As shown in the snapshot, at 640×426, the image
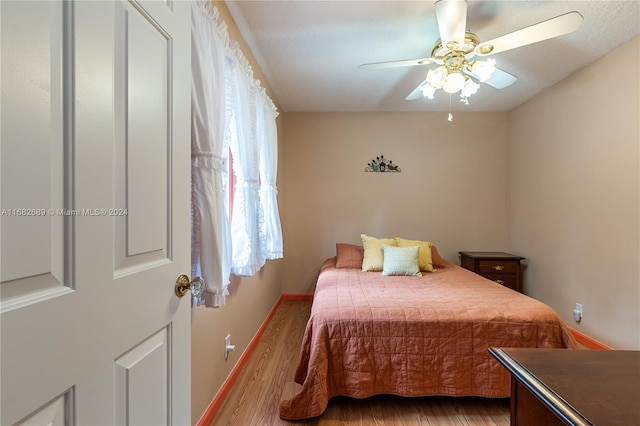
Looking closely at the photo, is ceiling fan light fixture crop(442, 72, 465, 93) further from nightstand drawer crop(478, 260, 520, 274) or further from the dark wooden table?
nightstand drawer crop(478, 260, 520, 274)

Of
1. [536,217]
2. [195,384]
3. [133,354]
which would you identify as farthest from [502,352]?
[536,217]

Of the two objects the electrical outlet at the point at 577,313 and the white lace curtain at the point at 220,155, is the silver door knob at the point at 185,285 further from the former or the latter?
the electrical outlet at the point at 577,313

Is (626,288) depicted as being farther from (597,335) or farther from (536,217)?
(536,217)

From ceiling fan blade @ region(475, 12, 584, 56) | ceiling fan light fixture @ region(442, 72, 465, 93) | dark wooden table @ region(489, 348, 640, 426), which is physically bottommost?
Result: dark wooden table @ region(489, 348, 640, 426)

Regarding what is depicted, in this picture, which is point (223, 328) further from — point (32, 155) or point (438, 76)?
point (438, 76)

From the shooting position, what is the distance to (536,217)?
3.39 meters

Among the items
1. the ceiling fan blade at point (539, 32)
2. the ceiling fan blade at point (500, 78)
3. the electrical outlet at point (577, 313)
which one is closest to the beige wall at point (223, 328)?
the ceiling fan blade at point (539, 32)

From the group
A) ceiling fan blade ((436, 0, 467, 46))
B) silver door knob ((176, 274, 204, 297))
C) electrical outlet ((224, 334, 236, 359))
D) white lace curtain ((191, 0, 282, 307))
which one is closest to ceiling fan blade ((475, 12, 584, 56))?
ceiling fan blade ((436, 0, 467, 46))

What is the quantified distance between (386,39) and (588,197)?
2.23 meters

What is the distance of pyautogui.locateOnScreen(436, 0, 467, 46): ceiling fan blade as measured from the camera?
5.72ft

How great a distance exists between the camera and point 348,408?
1.82m

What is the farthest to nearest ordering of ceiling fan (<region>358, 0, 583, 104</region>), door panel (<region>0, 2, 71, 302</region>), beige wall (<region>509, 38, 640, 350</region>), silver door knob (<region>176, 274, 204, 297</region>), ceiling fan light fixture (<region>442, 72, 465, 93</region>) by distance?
beige wall (<region>509, 38, 640, 350</region>), ceiling fan light fixture (<region>442, 72, 465, 93</region>), ceiling fan (<region>358, 0, 583, 104</region>), silver door knob (<region>176, 274, 204, 297</region>), door panel (<region>0, 2, 71, 302</region>)

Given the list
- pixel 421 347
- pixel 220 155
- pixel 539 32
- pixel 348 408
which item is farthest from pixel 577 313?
pixel 220 155

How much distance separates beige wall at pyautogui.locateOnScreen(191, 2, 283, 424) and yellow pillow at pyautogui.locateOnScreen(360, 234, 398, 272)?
3.43ft
